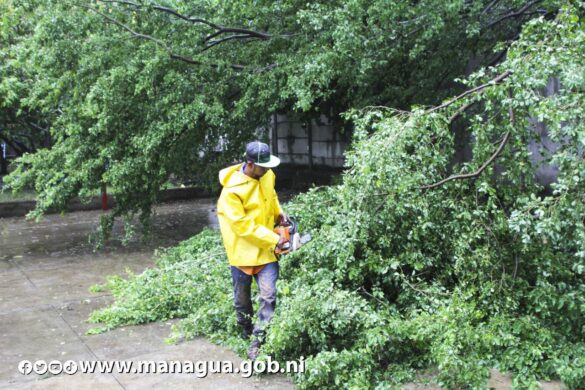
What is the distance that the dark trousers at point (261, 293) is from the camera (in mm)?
4785

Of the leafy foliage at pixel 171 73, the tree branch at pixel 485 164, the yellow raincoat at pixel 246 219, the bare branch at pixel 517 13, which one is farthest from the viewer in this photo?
the leafy foliage at pixel 171 73

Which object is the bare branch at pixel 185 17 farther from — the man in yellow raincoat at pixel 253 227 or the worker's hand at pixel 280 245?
the worker's hand at pixel 280 245

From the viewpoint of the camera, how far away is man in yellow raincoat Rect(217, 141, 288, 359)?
4.66 m

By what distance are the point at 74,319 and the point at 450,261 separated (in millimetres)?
3768

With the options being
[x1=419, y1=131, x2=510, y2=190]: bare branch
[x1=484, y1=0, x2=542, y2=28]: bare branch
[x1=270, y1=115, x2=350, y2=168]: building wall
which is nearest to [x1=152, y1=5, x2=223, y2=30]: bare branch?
[x1=484, y1=0, x2=542, y2=28]: bare branch

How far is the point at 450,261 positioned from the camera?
550cm

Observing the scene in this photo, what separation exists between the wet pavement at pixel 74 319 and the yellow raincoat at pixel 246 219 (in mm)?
905

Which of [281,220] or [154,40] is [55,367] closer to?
[281,220]

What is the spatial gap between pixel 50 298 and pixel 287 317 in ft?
12.6

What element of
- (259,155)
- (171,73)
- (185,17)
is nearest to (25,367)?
(259,155)

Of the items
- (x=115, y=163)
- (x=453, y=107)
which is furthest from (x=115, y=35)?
(x=453, y=107)

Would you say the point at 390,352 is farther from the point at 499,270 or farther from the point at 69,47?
the point at 69,47

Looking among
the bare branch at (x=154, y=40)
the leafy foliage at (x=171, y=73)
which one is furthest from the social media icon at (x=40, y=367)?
the bare branch at (x=154, y=40)

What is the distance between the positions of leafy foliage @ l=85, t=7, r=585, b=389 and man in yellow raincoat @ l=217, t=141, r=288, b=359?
20 cm
